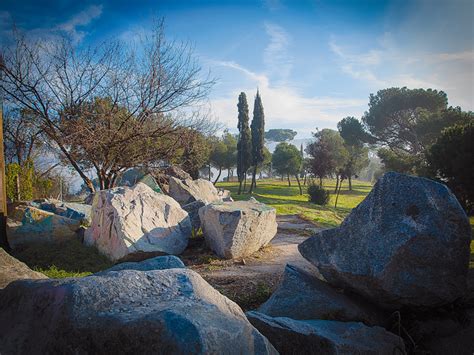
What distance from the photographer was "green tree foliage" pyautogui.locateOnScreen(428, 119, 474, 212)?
12.3m

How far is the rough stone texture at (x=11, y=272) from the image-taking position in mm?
3082

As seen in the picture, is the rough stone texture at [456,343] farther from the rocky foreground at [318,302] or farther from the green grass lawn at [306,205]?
the green grass lawn at [306,205]

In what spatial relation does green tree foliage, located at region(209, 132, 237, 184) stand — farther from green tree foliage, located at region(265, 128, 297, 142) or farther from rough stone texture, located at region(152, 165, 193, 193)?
green tree foliage, located at region(265, 128, 297, 142)

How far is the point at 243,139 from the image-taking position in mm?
34406

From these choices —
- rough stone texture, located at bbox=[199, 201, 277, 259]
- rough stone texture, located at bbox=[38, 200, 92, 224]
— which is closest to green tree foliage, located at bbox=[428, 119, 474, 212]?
rough stone texture, located at bbox=[199, 201, 277, 259]

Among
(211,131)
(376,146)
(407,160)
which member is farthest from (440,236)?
(376,146)

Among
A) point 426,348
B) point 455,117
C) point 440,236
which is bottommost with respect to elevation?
point 426,348

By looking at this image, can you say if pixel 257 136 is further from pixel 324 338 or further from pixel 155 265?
pixel 324 338

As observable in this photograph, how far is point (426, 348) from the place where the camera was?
3465 millimetres

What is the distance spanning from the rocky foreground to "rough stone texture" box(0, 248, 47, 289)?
81 centimetres

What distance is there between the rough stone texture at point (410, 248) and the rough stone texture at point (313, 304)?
21 centimetres

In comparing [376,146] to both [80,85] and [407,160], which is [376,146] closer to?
[407,160]

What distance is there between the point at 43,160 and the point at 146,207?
15297 mm

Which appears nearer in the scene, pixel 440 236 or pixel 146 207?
pixel 440 236
